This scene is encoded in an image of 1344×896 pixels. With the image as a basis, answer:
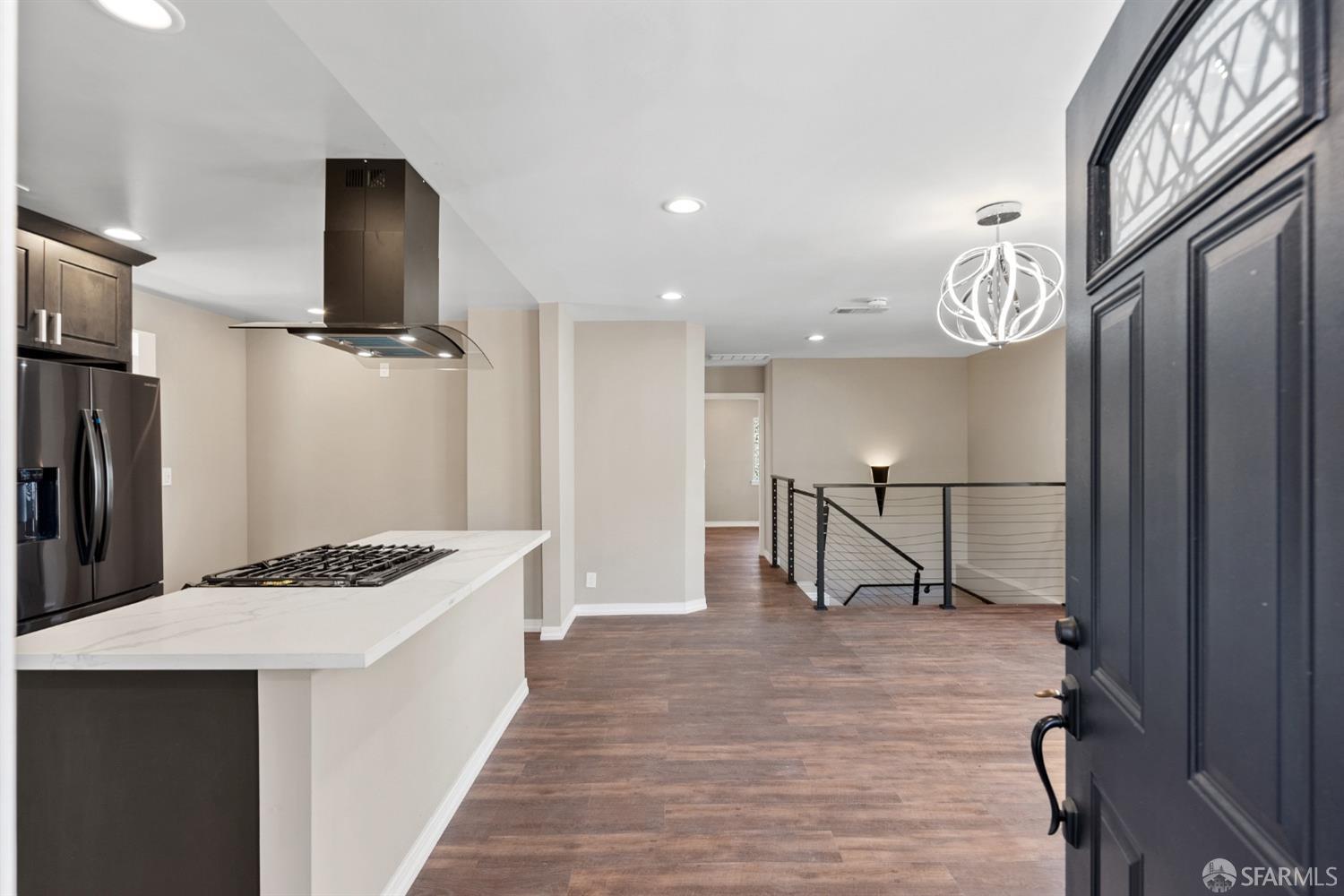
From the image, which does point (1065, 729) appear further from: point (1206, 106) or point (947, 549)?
point (947, 549)

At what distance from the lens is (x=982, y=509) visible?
7.43 metres

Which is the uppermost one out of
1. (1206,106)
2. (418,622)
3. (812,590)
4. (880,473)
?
(1206,106)

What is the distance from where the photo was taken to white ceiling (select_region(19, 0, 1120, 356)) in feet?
5.11

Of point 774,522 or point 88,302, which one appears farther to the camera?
point 774,522

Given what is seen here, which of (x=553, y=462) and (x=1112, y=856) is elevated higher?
(x=553, y=462)

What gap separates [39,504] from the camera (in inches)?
110

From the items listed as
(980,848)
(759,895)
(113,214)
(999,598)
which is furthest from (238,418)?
(999,598)

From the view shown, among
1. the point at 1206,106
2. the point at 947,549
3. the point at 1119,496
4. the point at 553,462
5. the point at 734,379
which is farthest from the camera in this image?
the point at 734,379

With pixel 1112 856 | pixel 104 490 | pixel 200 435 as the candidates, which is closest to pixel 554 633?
pixel 104 490

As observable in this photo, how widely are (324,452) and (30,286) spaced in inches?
104

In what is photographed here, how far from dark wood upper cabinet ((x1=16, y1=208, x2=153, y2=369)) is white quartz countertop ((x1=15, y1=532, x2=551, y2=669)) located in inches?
75.1

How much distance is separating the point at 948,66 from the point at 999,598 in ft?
20.6

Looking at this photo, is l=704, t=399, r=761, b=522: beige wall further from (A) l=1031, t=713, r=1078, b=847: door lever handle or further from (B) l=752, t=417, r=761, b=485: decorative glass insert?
(A) l=1031, t=713, r=1078, b=847: door lever handle

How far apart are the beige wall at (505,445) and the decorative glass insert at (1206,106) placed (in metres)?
4.31
